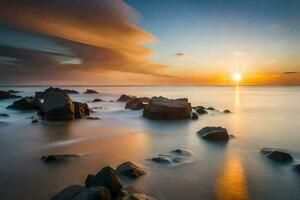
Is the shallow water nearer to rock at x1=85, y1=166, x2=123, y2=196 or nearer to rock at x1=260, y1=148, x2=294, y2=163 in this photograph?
rock at x1=260, y1=148, x2=294, y2=163

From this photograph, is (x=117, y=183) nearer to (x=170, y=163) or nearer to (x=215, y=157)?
(x=170, y=163)

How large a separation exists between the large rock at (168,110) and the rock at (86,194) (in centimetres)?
1664

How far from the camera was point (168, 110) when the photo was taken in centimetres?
2216

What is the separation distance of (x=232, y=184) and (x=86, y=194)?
4.72 m

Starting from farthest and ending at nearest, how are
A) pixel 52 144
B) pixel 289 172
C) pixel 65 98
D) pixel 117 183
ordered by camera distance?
pixel 65 98
pixel 52 144
pixel 289 172
pixel 117 183

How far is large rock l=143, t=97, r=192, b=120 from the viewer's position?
22.1 metres

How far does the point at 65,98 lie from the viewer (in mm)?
21016

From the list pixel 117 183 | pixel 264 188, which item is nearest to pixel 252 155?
pixel 264 188

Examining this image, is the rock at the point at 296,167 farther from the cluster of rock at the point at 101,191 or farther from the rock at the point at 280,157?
the cluster of rock at the point at 101,191

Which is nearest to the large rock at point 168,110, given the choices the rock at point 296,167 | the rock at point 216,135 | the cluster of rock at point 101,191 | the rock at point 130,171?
the rock at point 216,135

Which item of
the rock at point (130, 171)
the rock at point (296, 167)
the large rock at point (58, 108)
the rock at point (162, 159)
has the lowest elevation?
the rock at point (296, 167)

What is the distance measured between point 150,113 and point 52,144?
37.5 feet

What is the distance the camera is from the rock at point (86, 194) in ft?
16.9

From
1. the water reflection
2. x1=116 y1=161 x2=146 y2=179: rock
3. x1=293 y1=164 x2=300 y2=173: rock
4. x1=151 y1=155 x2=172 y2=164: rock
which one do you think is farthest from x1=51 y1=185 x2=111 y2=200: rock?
x1=293 y1=164 x2=300 y2=173: rock
